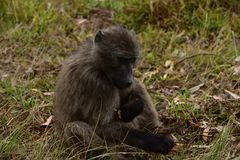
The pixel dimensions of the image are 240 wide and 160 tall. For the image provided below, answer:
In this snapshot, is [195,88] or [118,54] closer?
[118,54]

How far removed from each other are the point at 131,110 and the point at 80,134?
45 cm

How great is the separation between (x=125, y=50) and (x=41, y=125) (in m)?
1.35

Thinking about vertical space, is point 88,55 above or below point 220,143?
above

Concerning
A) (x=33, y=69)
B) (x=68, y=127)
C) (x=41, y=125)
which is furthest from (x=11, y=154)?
(x=33, y=69)

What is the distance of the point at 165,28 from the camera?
28.2 feet

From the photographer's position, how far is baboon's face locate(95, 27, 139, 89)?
517cm

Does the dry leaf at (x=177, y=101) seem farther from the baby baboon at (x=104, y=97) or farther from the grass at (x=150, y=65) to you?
the baby baboon at (x=104, y=97)

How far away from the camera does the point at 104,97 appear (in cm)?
523

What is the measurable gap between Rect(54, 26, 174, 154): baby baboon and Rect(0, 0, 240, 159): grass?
160 millimetres

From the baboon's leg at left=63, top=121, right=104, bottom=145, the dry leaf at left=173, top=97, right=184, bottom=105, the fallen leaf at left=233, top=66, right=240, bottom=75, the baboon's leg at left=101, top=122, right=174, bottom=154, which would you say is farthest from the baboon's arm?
the fallen leaf at left=233, top=66, right=240, bottom=75

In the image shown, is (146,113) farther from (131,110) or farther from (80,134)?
(80,134)

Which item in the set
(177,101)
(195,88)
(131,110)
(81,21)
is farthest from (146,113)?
(81,21)

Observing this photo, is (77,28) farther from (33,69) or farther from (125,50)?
(125,50)

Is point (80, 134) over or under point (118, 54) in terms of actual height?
under
